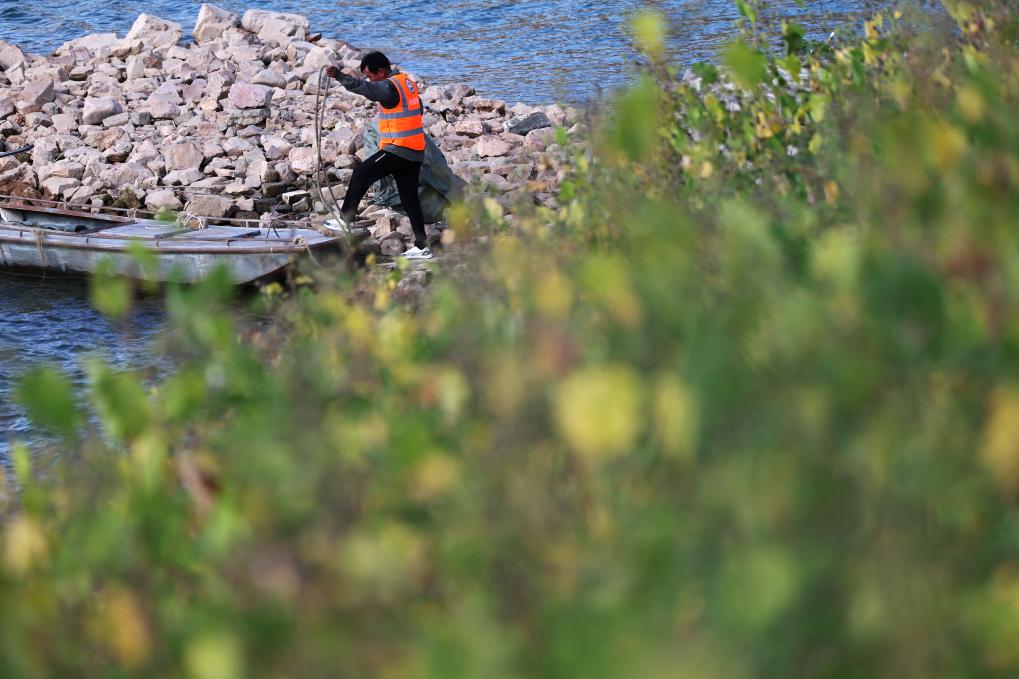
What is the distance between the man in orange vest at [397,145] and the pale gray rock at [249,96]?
17.5 feet

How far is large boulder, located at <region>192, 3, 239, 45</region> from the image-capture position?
20875 millimetres

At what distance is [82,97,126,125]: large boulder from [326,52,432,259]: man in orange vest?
6.58m

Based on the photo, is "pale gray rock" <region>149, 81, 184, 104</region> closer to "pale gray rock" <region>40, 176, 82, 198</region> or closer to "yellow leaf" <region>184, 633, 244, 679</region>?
"pale gray rock" <region>40, 176, 82, 198</region>

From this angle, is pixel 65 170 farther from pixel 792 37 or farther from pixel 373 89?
pixel 792 37

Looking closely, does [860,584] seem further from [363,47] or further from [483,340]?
[363,47]

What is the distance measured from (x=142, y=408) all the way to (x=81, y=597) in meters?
0.34

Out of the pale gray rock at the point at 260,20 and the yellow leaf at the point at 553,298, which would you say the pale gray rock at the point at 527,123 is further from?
the yellow leaf at the point at 553,298

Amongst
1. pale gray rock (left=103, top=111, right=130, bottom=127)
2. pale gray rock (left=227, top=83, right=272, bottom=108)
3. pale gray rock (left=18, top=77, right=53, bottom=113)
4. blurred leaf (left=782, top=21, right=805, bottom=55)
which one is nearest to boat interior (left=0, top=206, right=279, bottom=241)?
pale gray rock (left=103, top=111, right=130, bottom=127)

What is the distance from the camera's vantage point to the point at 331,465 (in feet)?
5.88

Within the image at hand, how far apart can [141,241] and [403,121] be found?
8.39 feet

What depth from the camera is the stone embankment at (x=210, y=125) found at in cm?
1359

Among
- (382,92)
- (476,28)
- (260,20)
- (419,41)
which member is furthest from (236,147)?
(476,28)

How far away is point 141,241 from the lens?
10945mm

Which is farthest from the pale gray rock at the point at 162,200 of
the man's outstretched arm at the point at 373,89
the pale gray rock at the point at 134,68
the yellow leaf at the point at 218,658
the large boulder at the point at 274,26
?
the yellow leaf at the point at 218,658
